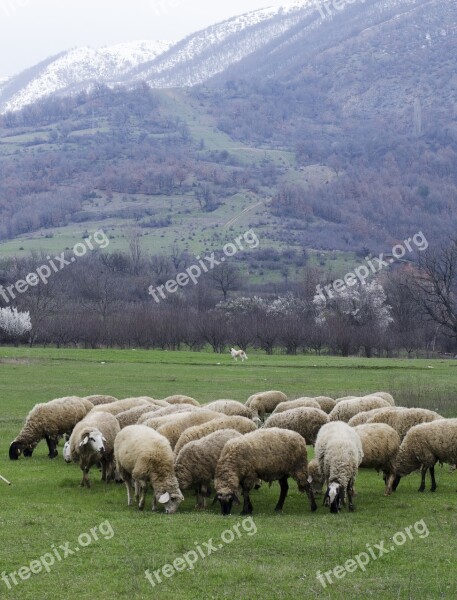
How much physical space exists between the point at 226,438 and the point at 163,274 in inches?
5355

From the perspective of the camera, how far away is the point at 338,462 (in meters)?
16.6

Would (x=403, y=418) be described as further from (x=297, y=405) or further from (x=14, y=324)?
(x=14, y=324)

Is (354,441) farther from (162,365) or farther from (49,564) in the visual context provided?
(162,365)

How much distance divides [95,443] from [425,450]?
290 inches

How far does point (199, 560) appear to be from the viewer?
13.2m

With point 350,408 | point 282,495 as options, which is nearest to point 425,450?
point 282,495

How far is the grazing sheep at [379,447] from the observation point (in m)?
18.5

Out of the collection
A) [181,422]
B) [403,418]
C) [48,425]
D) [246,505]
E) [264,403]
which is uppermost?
[181,422]

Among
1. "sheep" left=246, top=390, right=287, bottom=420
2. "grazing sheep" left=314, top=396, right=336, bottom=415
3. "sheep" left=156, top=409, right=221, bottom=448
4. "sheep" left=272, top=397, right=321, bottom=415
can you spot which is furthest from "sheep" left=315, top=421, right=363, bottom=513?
"sheep" left=246, top=390, right=287, bottom=420

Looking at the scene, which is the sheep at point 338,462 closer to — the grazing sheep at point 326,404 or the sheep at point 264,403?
the grazing sheep at point 326,404

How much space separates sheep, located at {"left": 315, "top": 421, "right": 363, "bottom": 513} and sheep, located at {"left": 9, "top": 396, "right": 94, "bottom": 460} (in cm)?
926

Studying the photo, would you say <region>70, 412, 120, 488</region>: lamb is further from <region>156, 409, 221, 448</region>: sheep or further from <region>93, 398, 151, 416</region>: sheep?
<region>93, 398, 151, 416</region>: sheep

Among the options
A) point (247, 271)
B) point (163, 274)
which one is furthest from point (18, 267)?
point (247, 271)

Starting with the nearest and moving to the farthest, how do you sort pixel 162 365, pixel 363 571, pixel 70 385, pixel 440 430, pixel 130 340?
pixel 363 571 < pixel 440 430 < pixel 70 385 < pixel 162 365 < pixel 130 340
